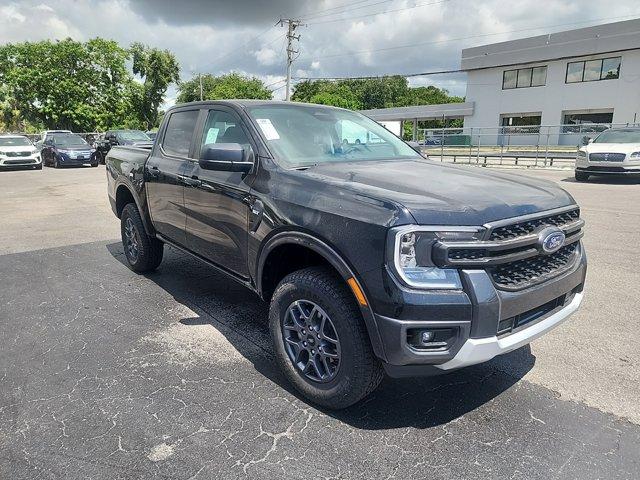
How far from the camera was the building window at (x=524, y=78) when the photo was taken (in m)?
34.1

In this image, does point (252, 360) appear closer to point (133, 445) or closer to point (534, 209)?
point (133, 445)

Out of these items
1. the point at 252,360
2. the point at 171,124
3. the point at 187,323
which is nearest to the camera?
the point at 252,360

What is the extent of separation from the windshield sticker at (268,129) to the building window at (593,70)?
34.5 metres

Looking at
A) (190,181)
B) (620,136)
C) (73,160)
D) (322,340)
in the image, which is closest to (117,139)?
(73,160)

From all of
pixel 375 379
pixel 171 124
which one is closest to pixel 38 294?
pixel 171 124

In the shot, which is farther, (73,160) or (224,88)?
(224,88)

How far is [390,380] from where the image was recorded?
3.28 meters

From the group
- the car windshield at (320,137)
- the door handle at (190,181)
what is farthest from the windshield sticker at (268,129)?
the door handle at (190,181)

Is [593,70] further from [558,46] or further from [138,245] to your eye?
[138,245]

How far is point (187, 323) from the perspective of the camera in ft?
13.8

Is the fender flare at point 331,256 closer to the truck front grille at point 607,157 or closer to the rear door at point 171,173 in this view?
the rear door at point 171,173

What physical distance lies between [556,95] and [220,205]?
35.5 m

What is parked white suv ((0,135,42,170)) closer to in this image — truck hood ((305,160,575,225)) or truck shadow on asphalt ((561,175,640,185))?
truck shadow on asphalt ((561,175,640,185))

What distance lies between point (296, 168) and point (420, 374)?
153 centimetres
